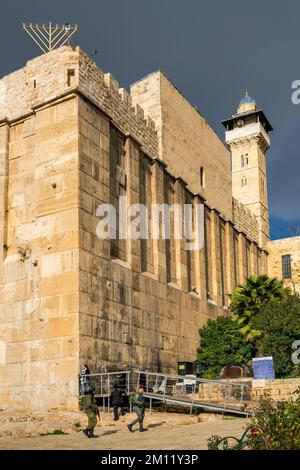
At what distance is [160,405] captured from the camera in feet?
81.4

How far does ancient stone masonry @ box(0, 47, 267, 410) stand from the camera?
22.6 metres

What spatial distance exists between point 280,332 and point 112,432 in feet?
46.0

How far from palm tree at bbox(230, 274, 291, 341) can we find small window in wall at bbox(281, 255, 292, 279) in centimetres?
1615

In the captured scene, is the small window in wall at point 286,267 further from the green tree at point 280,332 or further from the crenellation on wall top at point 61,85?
the crenellation on wall top at point 61,85

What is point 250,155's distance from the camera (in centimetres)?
5638

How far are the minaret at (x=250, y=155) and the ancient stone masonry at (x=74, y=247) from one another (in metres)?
23.3

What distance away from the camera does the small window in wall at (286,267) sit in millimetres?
48844

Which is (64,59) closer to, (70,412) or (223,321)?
(70,412)

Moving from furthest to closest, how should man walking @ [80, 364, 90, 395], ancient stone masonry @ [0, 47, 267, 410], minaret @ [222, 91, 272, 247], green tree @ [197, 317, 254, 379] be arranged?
minaret @ [222, 91, 272, 247] < green tree @ [197, 317, 254, 379] < ancient stone masonry @ [0, 47, 267, 410] < man walking @ [80, 364, 90, 395]

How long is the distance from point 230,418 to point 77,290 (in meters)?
7.02

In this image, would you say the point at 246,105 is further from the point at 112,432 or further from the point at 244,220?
the point at 112,432

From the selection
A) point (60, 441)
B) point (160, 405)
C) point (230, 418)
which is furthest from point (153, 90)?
point (60, 441)

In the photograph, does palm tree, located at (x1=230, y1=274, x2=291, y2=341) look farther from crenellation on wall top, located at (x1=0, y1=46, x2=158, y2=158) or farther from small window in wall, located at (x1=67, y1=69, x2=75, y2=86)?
small window in wall, located at (x1=67, y1=69, x2=75, y2=86)

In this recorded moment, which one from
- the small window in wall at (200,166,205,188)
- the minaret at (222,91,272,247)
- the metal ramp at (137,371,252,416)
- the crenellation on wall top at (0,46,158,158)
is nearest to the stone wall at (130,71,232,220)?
the small window in wall at (200,166,205,188)
